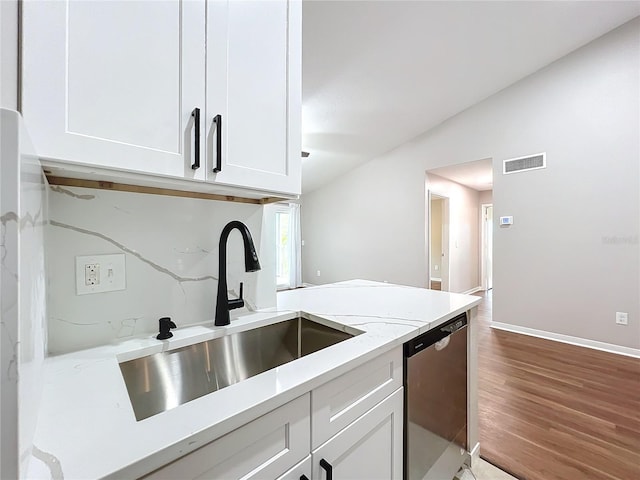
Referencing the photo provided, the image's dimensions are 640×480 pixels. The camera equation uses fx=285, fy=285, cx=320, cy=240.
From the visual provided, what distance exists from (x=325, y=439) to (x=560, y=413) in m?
2.12

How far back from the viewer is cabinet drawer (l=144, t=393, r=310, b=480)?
0.52 metres

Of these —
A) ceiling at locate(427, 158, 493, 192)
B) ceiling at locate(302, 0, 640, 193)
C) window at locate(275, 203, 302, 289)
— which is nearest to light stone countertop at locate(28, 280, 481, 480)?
ceiling at locate(302, 0, 640, 193)

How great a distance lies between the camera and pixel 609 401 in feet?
6.77

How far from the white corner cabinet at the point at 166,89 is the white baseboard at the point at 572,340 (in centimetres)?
385

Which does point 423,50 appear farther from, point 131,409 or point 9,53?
point 131,409

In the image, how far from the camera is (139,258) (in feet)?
3.31

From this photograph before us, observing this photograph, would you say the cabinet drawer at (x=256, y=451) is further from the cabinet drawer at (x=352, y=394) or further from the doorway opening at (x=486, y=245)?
the doorway opening at (x=486, y=245)

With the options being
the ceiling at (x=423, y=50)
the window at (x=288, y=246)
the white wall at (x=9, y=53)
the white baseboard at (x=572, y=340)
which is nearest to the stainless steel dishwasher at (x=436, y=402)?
the white wall at (x=9, y=53)

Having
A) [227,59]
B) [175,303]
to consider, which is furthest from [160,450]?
[227,59]

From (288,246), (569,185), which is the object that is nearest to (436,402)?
(569,185)

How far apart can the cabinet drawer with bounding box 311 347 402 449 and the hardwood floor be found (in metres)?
1.20

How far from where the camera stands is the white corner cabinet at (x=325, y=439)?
0.55 m

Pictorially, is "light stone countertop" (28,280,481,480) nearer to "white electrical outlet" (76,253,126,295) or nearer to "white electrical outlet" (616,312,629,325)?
"white electrical outlet" (76,253,126,295)

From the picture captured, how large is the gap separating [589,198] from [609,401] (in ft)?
6.98
